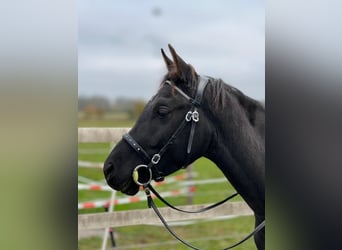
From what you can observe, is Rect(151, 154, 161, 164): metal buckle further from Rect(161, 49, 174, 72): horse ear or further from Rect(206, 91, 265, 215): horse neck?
Rect(161, 49, 174, 72): horse ear

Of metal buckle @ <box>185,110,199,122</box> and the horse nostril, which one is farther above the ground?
metal buckle @ <box>185,110,199,122</box>

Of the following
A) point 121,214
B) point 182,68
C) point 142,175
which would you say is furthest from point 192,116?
point 121,214

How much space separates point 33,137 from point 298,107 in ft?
1.27

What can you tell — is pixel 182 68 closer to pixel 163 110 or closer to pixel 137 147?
pixel 163 110

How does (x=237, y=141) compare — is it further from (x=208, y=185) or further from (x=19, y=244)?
(x=208, y=185)

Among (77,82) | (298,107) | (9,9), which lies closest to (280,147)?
(298,107)

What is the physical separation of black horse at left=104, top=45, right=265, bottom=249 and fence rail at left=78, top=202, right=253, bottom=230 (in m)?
Answer: 0.50

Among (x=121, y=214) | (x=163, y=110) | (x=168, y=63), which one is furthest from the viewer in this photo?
(x=121, y=214)

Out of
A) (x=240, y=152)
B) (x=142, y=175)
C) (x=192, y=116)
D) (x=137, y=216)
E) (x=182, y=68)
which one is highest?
(x=182, y=68)

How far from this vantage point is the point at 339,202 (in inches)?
25.6

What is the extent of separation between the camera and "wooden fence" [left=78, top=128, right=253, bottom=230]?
215cm

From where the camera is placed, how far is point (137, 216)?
7.40 feet

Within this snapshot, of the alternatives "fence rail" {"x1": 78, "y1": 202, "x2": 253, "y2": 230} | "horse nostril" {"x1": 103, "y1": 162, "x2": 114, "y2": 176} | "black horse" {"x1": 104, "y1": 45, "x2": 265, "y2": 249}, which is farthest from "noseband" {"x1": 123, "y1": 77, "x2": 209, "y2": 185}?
"fence rail" {"x1": 78, "y1": 202, "x2": 253, "y2": 230}

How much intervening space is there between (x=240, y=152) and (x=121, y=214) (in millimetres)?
851
